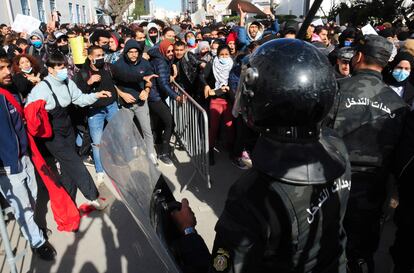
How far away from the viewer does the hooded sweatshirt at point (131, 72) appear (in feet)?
15.3

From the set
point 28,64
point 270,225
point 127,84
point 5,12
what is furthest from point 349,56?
point 5,12

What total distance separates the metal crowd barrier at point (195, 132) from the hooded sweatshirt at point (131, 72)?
0.67 metres

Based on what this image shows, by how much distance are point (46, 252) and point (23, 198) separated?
57 centimetres

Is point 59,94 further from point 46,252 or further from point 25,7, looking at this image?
point 25,7

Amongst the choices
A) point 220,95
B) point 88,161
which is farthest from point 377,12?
point 88,161

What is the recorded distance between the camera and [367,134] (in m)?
2.41

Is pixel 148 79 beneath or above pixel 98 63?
beneath

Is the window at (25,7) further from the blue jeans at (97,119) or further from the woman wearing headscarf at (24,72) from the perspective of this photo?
the blue jeans at (97,119)

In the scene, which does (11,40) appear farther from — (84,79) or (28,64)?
(84,79)

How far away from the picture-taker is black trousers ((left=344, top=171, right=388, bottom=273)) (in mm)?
2508

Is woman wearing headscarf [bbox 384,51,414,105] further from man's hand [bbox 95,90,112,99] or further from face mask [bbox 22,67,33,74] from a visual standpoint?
face mask [bbox 22,67,33,74]

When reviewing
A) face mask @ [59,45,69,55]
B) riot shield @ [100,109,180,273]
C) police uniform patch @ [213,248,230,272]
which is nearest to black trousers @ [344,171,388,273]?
riot shield @ [100,109,180,273]

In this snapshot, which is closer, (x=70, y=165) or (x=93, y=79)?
(x=70, y=165)

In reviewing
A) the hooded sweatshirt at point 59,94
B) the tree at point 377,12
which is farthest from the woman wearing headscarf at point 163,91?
the tree at point 377,12
